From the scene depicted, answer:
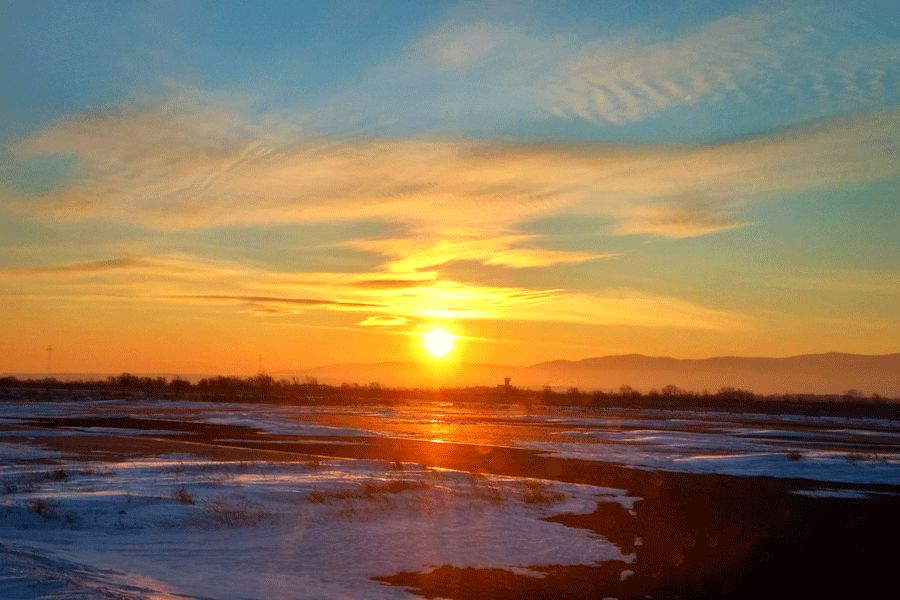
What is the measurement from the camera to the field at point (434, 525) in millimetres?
12633

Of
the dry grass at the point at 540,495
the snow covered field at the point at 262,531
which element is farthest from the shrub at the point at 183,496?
the dry grass at the point at 540,495

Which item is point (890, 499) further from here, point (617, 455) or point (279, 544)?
point (279, 544)

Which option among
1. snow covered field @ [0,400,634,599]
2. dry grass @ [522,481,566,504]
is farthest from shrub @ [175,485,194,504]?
dry grass @ [522,481,566,504]

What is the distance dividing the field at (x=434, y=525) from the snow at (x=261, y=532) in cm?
5

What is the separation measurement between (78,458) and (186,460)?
13.3 feet

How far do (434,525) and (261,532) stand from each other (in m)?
3.31

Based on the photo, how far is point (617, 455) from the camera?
35.8 m

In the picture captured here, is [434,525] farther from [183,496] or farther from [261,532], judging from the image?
[183,496]

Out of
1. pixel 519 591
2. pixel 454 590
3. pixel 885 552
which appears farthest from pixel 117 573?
pixel 885 552

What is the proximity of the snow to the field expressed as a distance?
0.18 feet

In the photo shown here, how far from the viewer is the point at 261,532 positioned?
1577 cm

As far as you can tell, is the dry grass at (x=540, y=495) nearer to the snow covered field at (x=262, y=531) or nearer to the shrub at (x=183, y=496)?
the snow covered field at (x=262, y=531)

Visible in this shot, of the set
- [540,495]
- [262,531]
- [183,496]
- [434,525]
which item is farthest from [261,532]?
[540,495]

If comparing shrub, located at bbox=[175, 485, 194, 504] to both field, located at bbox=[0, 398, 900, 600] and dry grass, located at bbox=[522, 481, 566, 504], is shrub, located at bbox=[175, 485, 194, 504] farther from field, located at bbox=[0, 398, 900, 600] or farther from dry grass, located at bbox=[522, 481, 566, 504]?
dry grass, located at bbox=[522, 481, 566, 504]
